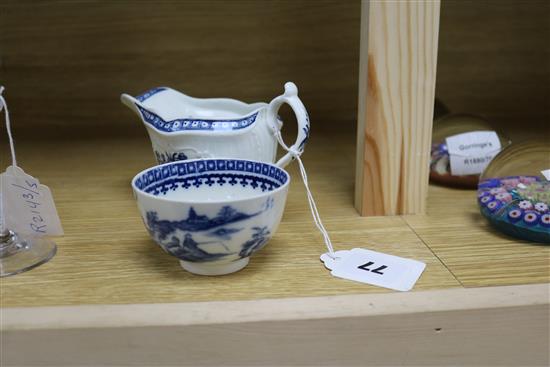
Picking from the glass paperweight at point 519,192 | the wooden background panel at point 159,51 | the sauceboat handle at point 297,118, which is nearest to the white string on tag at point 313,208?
the sauceboat handle at point 297,118

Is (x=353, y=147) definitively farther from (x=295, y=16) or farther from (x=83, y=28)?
(x=83, y=28)

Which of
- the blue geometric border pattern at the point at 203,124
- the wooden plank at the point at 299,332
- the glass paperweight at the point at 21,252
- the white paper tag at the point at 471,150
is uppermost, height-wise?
the blue geometric border pattern at the point at 203,124

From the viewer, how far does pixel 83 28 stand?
3.29ft

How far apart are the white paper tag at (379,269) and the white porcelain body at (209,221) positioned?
81 millimetres

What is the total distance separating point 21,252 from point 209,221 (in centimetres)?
23

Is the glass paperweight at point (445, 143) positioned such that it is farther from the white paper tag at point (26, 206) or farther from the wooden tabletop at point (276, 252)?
the white paper tag at point (26, 206)

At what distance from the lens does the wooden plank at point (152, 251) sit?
500mm

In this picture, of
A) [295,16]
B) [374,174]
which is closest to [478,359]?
[374,174]

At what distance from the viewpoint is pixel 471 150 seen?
78 centimetres

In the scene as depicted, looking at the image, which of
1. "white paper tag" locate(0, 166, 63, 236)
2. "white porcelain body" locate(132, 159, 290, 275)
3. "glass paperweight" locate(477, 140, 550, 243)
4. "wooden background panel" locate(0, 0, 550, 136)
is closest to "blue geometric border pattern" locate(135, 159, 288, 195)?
"white porcelain body" locate(132, 159, 290, 275)

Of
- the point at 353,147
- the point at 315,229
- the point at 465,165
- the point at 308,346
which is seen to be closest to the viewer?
the point at 308,346

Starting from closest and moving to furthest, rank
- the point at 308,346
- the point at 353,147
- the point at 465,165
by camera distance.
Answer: the point at 308,346 → the point at 465,165 → the point at 353,147

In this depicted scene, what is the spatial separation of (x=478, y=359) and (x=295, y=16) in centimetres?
71

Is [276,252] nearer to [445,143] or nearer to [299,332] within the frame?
[299,332]
